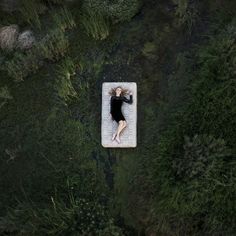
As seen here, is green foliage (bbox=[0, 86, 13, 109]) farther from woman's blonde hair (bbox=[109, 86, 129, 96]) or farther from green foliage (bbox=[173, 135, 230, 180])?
green foliage (bbox=[173, 135, 230, 180])

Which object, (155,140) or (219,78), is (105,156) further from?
(219,78)

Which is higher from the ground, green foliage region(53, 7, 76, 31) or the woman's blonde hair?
green foliage region(53, 7, 76, 31)

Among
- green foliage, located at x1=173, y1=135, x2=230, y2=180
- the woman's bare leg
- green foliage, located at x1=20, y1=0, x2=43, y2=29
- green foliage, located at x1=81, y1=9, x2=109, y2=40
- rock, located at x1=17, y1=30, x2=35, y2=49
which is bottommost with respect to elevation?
green foliage, located at x1=173, y1=135, x2=230, y2=180

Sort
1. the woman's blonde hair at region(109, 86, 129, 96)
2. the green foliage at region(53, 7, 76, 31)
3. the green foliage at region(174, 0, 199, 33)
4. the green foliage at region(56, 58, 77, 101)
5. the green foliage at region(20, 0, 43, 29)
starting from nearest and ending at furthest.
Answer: the woman's blonde hair at region(109, 86, 129, 96), the green foliage at region(56, 58, 77, 101), the green foliage at region(174, 0, 199, 33), the green foliage at region(53, 7, 76, 31), the green foliage at region(20, 0, 43, 29)

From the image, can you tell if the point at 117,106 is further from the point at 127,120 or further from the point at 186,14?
the point at 186,14

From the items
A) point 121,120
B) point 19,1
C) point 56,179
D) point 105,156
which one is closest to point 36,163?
point 56,179

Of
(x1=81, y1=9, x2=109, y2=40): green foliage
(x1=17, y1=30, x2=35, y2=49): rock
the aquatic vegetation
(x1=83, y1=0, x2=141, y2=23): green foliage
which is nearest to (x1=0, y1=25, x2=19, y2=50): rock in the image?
(x1=17, y1=30, x2=35, y2=49): rock

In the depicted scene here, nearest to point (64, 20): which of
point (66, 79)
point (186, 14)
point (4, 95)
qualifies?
point (66, 79)
